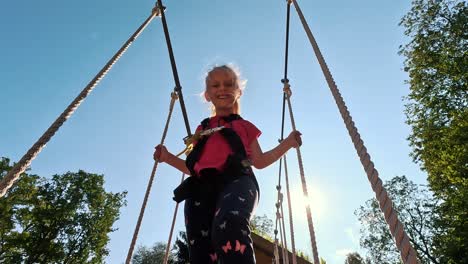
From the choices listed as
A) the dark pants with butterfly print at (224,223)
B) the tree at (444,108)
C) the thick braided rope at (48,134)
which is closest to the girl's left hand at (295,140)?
the dark pants with butterfly print at (224,223)

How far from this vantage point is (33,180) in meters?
17.6

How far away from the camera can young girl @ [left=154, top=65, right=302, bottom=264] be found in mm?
1318

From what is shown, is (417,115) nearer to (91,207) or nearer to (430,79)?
(430,79)

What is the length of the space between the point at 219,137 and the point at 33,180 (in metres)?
18.7

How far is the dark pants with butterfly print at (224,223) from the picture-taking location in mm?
1270

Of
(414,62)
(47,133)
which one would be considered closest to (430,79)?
(414,62)

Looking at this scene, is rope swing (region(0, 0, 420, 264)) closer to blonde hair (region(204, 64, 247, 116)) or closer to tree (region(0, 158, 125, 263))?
blonde hair (region(204, 64, 247, 116))

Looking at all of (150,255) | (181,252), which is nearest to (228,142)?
(181,252)

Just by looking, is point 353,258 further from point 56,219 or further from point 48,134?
point 48,134

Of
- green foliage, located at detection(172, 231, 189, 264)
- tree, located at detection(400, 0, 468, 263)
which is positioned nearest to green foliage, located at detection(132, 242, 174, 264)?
green foliage, located at detection(172, 231, 189, 264)

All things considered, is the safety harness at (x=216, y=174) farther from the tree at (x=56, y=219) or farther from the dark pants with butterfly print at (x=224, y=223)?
the tree at (x=56, y=219)

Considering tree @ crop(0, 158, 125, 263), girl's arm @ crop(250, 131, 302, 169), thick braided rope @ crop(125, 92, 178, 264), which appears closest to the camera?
girl's arm @ crop(250, 131, 302, 169)

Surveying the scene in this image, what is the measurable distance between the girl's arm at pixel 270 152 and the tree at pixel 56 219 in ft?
52.8

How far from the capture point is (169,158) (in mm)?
2275
